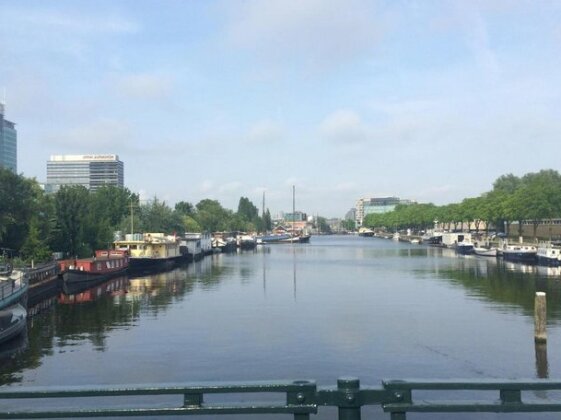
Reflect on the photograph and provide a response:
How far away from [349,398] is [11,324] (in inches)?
1246

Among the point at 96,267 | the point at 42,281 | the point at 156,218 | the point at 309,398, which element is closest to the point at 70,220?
the point at 96,267

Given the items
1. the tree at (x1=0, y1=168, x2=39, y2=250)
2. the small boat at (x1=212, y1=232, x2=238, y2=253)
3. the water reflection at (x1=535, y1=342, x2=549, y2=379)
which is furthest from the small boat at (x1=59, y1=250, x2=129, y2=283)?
the small boat at (x1=212, y1=232, x2=238, y2=253)

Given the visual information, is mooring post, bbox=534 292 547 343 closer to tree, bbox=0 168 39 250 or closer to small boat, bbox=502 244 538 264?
tree, bbox=0 168 39 250

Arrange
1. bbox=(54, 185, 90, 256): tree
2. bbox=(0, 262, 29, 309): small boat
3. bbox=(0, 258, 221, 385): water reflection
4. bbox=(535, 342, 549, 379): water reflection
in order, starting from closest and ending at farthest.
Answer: bbox=(535, 342, 549, 379): water reflection < bbox=(0, 258, 221, 385): water reflection < bbox=(0, 262, 29, 309): small boat < bbox=(54, 185, 90, 256): tree

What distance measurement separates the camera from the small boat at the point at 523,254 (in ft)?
320

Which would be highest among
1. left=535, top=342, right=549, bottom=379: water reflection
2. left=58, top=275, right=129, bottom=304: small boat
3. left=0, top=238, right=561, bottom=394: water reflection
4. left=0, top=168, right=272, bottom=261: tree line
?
left=0, top=168, right=272, bottom=261: tree line

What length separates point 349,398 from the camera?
680cm

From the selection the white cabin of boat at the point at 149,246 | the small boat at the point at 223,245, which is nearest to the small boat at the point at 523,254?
the white cabin of boat at the point at 149,246

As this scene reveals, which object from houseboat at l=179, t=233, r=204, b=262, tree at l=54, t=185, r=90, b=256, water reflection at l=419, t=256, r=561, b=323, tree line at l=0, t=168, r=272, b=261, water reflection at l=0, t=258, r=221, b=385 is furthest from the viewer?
houseboat at l=179, t=233, r=204, b=262

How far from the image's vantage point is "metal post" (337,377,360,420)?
6.81 metres

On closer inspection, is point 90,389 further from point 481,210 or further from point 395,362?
point 481,210

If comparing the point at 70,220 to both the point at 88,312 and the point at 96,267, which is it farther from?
the point at 88,312

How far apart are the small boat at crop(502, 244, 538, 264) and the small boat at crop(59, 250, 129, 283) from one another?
64145mm

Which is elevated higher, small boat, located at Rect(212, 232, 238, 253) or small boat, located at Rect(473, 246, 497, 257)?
small boat, located at Rect(212, 232, 238, 253)
